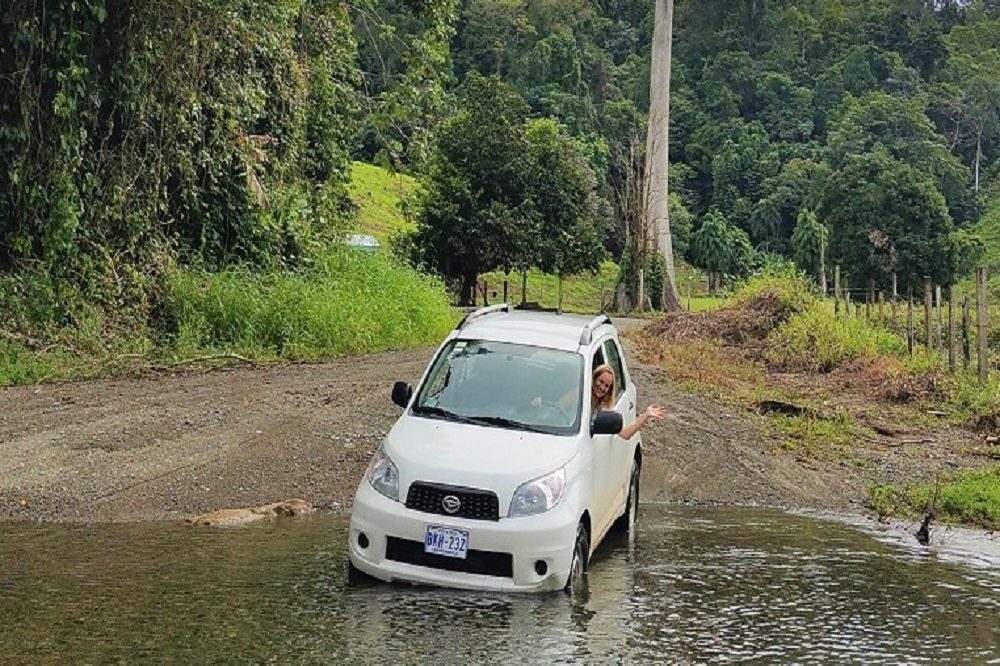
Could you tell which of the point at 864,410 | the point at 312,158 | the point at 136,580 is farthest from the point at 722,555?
the point at 312,158

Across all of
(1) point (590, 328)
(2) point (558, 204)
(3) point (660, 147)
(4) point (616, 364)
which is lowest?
(4) point (616, 364)

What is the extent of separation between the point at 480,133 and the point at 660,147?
7158 mm

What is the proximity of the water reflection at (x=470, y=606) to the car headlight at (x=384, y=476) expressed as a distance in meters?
0.65

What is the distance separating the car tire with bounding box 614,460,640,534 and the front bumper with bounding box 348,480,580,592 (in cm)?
252

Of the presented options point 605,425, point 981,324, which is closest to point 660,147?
point 981,324

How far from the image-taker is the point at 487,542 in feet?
24.5

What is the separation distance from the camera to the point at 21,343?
17.3 m

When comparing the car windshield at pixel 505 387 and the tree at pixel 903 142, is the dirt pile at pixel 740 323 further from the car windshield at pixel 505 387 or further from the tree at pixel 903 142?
the tree at pixel 903 142

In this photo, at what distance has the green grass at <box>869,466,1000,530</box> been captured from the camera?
1103 centimetres

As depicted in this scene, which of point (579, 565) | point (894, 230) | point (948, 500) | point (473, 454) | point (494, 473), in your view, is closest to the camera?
point (494, 473)

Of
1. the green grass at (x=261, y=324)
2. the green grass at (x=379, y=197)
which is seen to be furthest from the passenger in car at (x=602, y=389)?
the green grass at (x=379, y=197)

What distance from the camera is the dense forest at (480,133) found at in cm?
1812

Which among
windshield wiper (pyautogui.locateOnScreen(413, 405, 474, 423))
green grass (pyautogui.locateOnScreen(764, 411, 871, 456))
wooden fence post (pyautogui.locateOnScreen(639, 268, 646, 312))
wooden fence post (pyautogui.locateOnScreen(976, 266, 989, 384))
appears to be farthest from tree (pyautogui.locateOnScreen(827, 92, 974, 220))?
windshield wiper (pyautogui.locateOnScreen(413, 405, 474, 423))

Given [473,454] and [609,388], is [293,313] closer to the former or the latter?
[609,388]
